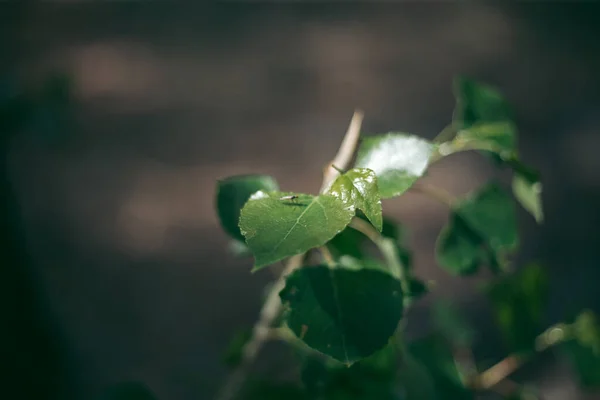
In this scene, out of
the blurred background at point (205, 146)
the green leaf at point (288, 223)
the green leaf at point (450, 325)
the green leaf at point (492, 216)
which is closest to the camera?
the green leaf at point (288, 223)

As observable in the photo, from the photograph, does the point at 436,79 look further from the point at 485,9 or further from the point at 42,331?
the point at 42,331

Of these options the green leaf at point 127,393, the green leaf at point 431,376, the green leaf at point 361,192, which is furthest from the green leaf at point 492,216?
the green leaf at point 127,393

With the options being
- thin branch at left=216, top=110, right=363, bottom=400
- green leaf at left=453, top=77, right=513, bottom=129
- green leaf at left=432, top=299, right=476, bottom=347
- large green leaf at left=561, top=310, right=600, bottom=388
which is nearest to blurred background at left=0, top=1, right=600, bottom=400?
green leaf at left=432, top=299, right=476, bottom=347

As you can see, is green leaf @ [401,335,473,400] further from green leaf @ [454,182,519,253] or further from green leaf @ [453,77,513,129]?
green leaf @ [453,77,513,129]

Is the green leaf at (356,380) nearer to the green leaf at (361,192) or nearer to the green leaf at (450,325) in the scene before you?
the green leaf at (361,192)

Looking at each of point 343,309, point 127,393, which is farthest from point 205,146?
point 343,309

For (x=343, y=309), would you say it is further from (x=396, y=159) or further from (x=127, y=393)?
(x=127, y=393)

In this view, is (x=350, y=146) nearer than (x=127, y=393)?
Yes
